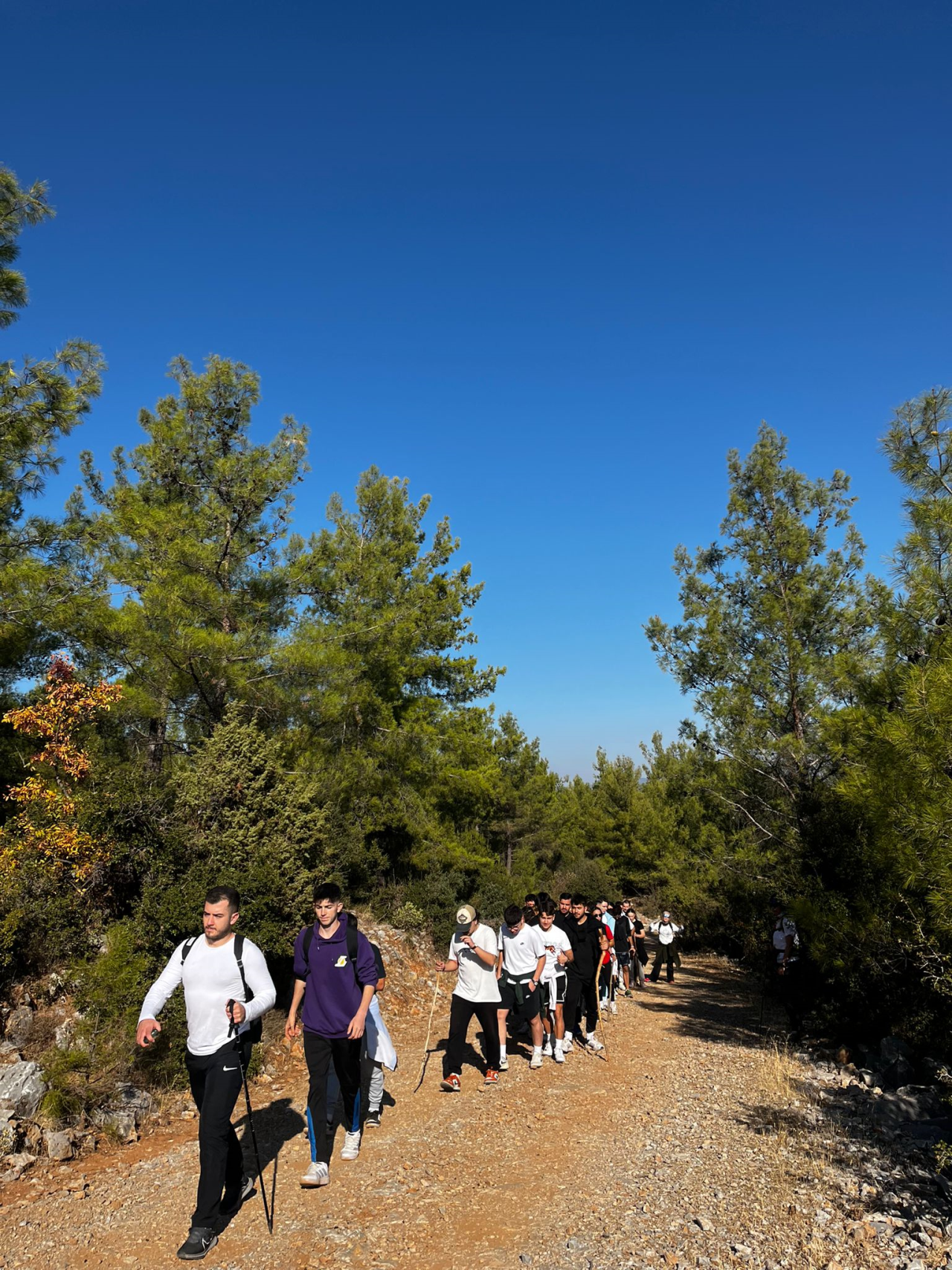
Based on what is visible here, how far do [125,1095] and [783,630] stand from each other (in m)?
10.3

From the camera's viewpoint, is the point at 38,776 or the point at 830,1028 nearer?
the point at 38,776

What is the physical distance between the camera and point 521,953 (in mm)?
8398

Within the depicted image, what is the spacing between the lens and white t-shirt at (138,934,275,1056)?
434 cm

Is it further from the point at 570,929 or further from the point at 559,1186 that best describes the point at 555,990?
the point at 559,1186

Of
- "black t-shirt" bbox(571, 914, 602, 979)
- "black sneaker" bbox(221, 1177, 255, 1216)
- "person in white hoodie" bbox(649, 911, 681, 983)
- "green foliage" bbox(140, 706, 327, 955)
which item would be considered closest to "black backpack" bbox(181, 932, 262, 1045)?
"black sneaker" bbox(221, 1177, 255, 1216)

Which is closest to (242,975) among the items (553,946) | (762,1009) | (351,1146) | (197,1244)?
(197,1244)

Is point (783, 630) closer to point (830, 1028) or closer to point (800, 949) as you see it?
point (800, 949)

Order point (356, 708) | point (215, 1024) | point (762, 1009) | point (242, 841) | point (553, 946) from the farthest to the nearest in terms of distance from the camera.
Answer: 1. point (356, 708)
2. point (762, 1009)
3. point (242, 841)
4. point (553, 946)
5. point (215, 1024)

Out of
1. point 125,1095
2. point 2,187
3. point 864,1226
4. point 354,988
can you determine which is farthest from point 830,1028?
point 2,187

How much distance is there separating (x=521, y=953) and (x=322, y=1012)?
3637 mm

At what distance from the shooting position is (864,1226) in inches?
176

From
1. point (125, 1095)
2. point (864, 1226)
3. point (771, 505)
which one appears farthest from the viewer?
point (771, 505)

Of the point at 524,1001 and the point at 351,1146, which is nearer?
the point at 351,1146

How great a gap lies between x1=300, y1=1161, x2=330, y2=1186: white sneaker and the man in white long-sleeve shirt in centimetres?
54
